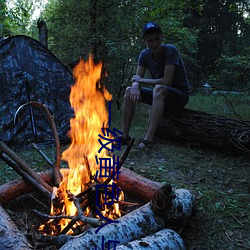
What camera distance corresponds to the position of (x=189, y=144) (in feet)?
14.1

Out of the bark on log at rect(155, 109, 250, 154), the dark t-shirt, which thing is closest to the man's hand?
the dark t-shirt

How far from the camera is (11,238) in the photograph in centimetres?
170

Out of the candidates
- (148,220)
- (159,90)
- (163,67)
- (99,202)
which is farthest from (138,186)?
(163,67)

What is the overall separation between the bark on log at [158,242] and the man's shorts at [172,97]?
2.61 metres

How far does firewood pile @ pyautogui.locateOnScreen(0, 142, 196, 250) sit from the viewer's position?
5.41 feet

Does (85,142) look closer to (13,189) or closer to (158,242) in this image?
(13,189)

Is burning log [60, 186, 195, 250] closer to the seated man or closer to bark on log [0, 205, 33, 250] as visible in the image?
bark on log [0, 205, 33, 250]

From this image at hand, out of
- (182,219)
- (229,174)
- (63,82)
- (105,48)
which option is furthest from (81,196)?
(105,48)

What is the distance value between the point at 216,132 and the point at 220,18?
15817 mm

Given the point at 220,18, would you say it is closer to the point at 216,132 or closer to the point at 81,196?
the point at 216,132

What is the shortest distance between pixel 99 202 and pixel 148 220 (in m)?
0.50

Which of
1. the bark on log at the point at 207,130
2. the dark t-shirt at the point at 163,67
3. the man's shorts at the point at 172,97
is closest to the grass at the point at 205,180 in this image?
the bark on log at the point at 207,130

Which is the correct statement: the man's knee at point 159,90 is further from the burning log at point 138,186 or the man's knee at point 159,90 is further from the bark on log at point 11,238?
the bark on log at point 11,238

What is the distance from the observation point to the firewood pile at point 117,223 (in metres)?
1.65
